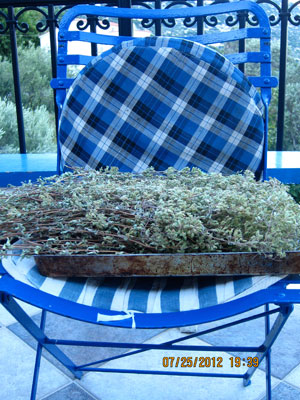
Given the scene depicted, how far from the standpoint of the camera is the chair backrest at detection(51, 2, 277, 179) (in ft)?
4.94

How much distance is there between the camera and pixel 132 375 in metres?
1.54

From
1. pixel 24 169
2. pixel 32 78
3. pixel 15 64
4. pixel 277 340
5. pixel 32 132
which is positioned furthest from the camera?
pixel 32 78

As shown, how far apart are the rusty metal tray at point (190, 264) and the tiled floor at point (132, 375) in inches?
32.1

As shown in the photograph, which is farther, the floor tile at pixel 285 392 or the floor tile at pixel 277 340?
the floor tile at pixel 277 340

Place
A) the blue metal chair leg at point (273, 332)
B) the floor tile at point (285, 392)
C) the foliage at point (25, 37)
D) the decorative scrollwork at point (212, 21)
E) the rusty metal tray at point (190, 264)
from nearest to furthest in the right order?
the rusty metal tray at point (190, 264)
the blue metal chair leg at point (273, 332)
the floor tile at point (285, 392)
the decorative scrollwork at point (212, 21)
the foliage at point (25, 37)

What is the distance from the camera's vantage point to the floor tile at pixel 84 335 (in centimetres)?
167

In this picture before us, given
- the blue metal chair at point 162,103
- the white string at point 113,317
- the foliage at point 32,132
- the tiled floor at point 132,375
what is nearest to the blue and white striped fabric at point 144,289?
the white string at point 113,317

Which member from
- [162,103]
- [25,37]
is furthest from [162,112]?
[25,37]

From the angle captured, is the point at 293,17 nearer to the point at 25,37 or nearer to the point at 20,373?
the point at 20,373

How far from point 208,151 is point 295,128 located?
5181mm

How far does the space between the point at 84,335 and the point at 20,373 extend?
32cm

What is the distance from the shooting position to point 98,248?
0.84 m

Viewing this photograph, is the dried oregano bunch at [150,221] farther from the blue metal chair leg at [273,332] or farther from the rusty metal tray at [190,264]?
the blue metal chair leg at [273,332]

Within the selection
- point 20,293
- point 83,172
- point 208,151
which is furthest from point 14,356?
point 208,151
